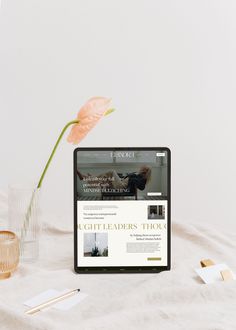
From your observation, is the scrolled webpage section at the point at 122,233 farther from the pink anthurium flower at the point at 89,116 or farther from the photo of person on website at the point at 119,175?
the pink anthurium flower at the point at 89,116

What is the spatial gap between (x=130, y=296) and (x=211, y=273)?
20 cm

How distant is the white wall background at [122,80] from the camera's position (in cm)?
211

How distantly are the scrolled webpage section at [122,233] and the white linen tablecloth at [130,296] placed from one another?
0.04 m

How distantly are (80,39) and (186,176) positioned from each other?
2.39 ft

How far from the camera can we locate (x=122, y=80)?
214cm

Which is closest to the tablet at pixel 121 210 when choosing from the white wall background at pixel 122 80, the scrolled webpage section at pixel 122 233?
the scrolled webpage section at pixel 122 233

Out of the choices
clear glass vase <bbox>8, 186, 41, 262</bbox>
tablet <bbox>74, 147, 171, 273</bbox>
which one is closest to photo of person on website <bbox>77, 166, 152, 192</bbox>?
tablet <bbox>74, 147, 171, 273</bbox>

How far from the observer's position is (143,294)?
36.4 inches

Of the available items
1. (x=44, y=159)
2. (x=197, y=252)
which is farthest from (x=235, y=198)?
(x=197, y=252)

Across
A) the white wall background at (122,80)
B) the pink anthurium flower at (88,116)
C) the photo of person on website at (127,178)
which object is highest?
the white wall background at (122,80)

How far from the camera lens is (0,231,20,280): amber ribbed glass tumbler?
1033mm

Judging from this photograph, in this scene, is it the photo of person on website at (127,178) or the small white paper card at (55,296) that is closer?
the small white paper card at (55,296)

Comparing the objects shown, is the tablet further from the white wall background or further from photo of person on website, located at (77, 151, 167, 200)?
the white wall background

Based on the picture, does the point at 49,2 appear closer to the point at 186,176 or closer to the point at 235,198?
the point at 186,176
